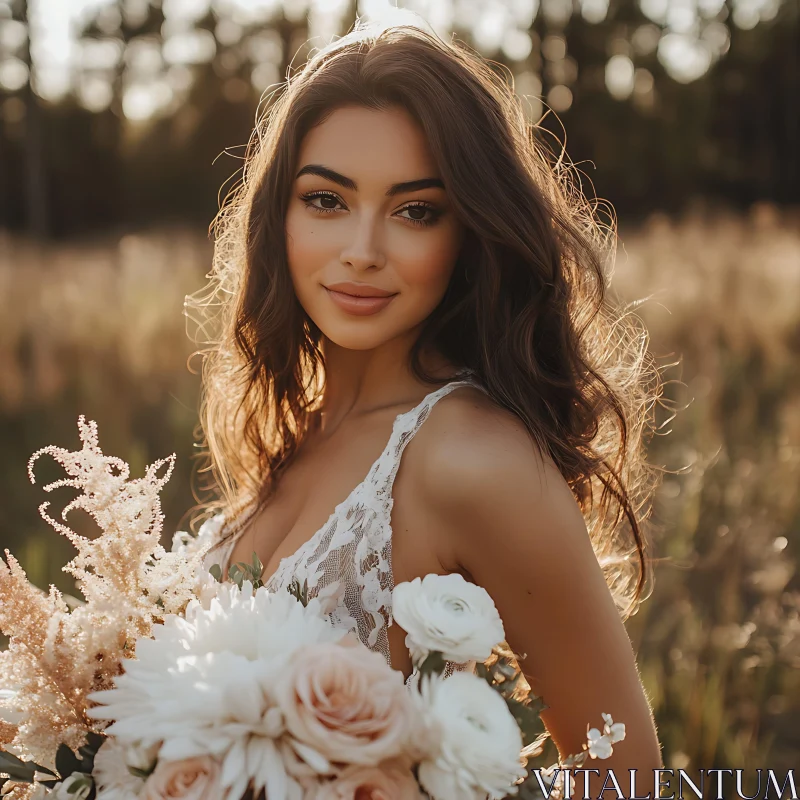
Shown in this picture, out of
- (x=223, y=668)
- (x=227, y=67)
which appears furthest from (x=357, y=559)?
(x=227, y=67)

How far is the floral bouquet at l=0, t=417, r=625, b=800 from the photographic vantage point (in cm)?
97

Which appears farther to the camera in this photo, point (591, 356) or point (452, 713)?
point (591, 356)

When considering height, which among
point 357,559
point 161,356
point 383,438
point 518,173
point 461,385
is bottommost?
point 161,356

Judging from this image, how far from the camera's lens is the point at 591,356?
213 cm

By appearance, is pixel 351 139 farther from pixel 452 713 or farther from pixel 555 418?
pixel 452 713

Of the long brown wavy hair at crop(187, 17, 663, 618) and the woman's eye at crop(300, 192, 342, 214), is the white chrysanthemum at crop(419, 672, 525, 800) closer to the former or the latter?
the long brown wavy hair at crop(187, 17, 663, 618)

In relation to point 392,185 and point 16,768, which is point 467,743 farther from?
point 392,185

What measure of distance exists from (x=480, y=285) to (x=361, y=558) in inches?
25.6

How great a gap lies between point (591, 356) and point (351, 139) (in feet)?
2.49

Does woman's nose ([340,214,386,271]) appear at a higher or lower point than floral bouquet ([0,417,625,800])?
higher

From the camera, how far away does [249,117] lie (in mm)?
24531

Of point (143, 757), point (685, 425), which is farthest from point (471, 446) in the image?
point (685, 425)

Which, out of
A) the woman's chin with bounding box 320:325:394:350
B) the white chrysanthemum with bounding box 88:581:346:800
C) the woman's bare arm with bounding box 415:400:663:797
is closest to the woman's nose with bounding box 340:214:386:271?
the woman's chin with bounding box 320:325:394:350

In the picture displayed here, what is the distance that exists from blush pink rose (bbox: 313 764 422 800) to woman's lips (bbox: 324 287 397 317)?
1.03 m
